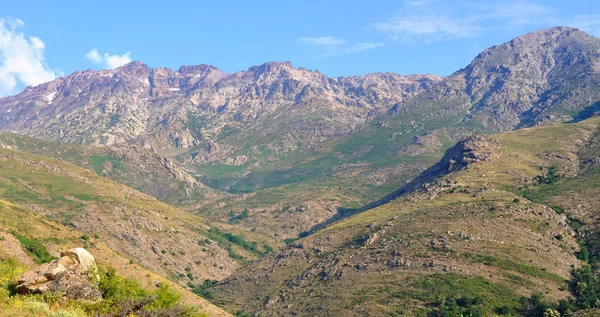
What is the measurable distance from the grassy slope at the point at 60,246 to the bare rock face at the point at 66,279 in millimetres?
43701

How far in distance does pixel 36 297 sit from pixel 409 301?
372 feet

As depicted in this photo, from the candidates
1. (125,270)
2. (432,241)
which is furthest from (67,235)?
(432,241)

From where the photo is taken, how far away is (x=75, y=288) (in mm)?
46688

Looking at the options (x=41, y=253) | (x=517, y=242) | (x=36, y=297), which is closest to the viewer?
(x=36, y=297)

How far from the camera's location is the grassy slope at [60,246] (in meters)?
96.5

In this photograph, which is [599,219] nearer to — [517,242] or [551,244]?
[551,244]

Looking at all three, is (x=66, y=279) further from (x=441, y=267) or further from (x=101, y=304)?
(x=441, y=267)

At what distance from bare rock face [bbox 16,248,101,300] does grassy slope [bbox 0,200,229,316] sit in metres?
43.7

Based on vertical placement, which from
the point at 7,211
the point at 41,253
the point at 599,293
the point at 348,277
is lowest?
the point at 599,293

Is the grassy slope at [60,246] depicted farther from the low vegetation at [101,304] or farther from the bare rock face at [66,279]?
the bare rock face at [66,279]

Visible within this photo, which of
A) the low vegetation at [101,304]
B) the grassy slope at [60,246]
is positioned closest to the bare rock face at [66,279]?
the low vegetation at [101,304]

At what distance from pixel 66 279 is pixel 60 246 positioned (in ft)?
245

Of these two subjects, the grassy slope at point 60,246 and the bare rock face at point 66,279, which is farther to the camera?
the grassy slope at point 60,246

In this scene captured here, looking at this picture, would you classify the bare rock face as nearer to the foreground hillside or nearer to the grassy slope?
the grassy slope
